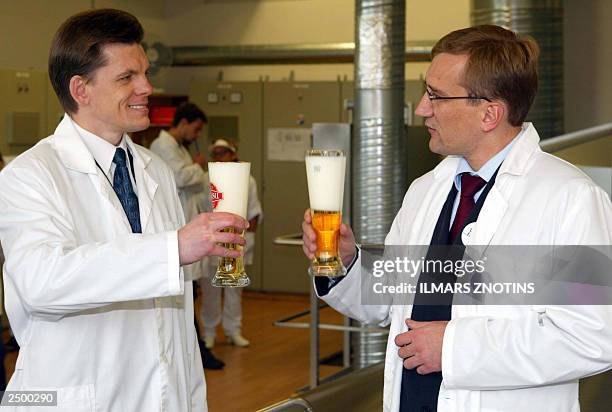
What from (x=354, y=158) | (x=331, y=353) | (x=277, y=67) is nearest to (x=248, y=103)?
(x=277, y=67)

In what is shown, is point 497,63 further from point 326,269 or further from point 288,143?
point 288,143

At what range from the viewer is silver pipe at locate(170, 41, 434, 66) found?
30.0 ft

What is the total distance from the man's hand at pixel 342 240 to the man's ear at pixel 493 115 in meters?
0.39

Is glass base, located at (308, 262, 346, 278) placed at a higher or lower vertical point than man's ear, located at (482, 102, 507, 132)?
lower

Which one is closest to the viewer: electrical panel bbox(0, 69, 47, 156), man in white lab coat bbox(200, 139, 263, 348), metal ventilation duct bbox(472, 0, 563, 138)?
metal ventilation duct bbox(472, 0, 563, 138)

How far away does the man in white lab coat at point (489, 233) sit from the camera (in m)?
1.76

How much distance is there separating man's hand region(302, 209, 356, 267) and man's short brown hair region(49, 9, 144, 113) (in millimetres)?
612

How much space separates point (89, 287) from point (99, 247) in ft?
0.28

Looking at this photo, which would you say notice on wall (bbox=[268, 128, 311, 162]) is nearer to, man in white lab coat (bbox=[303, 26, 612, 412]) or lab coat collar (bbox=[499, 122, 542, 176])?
man in white lab coat (bbox=[303, 26, 612, 412])

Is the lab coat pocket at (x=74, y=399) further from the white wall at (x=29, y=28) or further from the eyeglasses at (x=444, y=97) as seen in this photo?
the white wall at (x=29, y=28)

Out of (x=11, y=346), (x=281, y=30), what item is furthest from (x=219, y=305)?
(x=281, y=30)

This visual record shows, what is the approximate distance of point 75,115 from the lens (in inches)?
84.0

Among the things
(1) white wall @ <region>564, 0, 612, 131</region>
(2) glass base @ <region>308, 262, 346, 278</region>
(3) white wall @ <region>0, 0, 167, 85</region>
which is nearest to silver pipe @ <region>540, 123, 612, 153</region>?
(2) glass base @ <region>308, 262, 346, 278</region>

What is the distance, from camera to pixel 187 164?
259 inches
